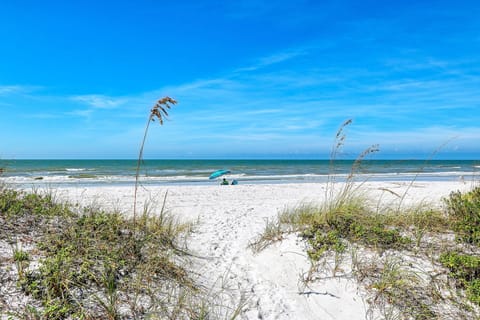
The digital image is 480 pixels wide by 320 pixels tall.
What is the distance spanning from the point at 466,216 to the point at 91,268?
540 centimetres

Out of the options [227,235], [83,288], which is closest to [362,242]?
[227,235]

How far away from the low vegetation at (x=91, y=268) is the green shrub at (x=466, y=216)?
3.78 meters

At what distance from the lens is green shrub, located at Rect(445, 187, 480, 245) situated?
172 inches

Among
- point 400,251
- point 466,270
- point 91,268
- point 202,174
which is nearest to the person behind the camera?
point 91,268

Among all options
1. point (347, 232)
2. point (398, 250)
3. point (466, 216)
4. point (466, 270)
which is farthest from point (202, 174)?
point (466, 270)

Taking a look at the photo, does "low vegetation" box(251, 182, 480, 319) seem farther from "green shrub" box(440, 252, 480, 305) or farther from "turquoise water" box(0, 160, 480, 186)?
"turquoise water" box(0, 160, 480, 186)

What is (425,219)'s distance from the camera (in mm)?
4957

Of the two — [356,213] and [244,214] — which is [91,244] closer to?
[356,213]

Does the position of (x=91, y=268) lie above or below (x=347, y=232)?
below

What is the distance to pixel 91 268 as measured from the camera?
10.5 ft

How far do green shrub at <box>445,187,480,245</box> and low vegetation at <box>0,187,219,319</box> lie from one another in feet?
12.4

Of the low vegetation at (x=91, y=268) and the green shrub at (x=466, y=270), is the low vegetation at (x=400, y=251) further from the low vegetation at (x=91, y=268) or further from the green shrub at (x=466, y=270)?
the low vegetation at (x=91, y=268)

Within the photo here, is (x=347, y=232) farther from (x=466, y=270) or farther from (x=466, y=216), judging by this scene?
(x=466, y=216)

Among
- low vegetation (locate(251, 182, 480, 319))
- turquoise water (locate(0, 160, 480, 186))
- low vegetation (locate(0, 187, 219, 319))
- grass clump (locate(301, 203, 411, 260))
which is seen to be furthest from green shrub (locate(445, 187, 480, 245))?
low vegetation (locate(0, 187, 219, 319))
